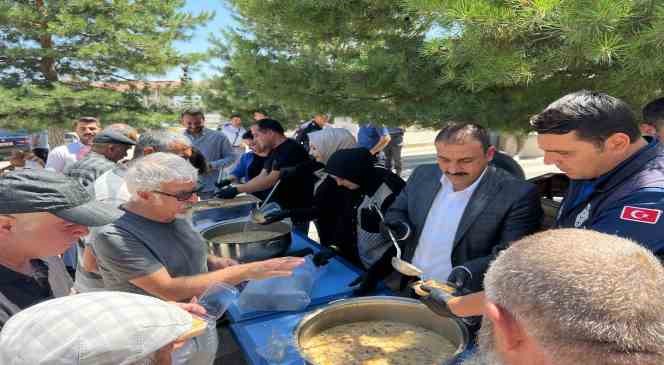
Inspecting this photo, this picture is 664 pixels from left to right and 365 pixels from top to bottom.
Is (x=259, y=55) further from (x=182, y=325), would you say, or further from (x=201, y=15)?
(x=201, y=15)

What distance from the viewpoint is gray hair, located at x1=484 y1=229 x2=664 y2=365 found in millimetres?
484

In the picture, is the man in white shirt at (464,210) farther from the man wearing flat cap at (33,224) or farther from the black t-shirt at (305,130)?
the black t-shirt at (305,130)

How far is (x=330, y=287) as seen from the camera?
180 cm

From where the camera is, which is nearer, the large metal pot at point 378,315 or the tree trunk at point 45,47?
the large metal pot at point 378,315

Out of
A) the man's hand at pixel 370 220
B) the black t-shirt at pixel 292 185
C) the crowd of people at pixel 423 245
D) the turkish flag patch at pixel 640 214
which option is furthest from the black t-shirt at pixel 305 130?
the turkish flag patch at pixel 640 214

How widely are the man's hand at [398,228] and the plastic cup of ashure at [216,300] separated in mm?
735

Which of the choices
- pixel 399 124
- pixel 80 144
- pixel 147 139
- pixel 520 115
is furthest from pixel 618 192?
pixel 80 144

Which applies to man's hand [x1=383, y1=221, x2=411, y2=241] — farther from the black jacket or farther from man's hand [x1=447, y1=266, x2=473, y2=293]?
man's hand [x1=447, y1=266, x2=473, y2=293]

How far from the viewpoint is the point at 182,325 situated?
0.73 m

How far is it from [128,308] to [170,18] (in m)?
7.76

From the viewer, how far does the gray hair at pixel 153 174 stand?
1421 mm

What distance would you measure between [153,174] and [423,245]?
3.63 feet

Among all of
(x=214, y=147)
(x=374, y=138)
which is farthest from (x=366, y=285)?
(x=374, y=138)

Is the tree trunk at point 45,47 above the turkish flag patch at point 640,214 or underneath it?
above
